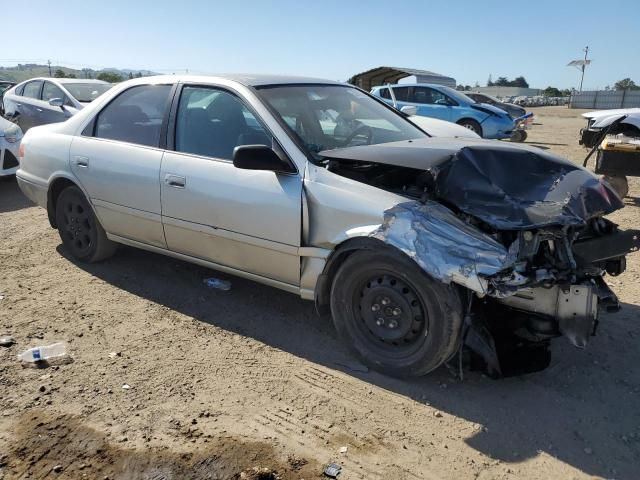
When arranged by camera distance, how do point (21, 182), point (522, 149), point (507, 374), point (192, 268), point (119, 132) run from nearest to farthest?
point (507, 374)
point (522, 149)
point (119, 132)
point (192, 268)
point (21, 182)

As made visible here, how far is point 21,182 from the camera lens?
534 cm

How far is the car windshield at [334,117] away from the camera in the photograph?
3729 mm

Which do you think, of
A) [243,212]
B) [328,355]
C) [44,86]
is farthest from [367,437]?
[44,86]

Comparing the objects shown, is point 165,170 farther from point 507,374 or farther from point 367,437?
point 507,374

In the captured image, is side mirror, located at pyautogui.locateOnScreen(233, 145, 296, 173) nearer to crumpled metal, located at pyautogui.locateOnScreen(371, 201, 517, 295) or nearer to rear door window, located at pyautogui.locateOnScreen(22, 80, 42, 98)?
crumpled metal, located at pyautogui.locateOnScreen(371, 201, 517, 295)

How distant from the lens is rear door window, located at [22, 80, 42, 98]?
11.7m

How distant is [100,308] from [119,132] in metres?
1.45

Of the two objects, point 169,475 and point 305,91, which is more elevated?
point 305,91

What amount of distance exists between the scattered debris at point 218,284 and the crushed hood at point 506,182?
5.40 feet

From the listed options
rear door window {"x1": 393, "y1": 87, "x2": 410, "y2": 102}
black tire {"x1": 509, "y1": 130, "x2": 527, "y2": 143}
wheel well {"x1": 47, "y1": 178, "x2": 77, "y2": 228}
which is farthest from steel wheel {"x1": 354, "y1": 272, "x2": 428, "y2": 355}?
black tire {"x1": 509, "y1": 130, "x2": 527, "y2": 143}

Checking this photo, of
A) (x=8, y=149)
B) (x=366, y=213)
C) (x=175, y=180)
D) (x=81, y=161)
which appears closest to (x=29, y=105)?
(x=8, y=149)

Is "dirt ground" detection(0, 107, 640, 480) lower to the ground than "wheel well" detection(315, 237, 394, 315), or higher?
lower

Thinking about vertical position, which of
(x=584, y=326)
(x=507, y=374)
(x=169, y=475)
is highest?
(x=584, y=326)

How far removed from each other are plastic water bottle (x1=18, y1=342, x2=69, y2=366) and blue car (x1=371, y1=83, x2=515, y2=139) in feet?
40.3
